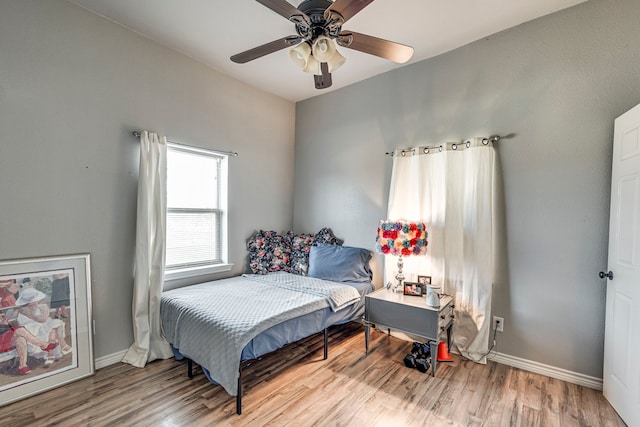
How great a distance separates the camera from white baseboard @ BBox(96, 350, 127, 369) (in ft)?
7.76

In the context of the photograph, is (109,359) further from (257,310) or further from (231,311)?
(257,310)

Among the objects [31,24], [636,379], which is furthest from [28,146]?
[636,379]

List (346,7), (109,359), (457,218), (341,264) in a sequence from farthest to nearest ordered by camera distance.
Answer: (341,264)
(457,218)
(109,359)
(346,7)

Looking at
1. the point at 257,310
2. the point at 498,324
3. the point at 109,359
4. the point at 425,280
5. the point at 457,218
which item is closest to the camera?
the point at 257,310

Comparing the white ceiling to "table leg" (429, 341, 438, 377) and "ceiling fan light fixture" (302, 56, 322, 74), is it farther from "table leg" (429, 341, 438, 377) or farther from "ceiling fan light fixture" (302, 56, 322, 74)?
"table leg" (429, 341, 438, 377)

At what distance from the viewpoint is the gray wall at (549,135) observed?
212 cm

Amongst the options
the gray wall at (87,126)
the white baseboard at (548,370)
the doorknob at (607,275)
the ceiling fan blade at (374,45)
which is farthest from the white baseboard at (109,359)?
the doorknob at (607,275)

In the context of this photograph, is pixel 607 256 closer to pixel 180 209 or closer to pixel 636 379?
pixel 636 379

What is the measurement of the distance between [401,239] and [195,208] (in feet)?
7.18

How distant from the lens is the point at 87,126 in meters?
2.29

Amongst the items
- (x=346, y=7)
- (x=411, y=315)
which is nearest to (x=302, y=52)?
(x=346, y=7)

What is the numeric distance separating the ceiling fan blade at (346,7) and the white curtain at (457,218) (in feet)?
5.41

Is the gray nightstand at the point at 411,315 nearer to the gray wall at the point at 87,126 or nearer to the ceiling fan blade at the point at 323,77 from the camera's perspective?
the ceiling fan blade at the point at 323,77

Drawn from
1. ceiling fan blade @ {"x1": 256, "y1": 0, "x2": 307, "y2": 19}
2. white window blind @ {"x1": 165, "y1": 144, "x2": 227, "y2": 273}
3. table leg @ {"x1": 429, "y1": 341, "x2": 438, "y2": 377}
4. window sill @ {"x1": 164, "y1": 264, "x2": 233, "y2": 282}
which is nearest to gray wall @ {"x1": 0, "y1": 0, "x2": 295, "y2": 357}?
white window blind @ {"x1": 165, "y1": 144, "x2": 227, "y2": 273}
